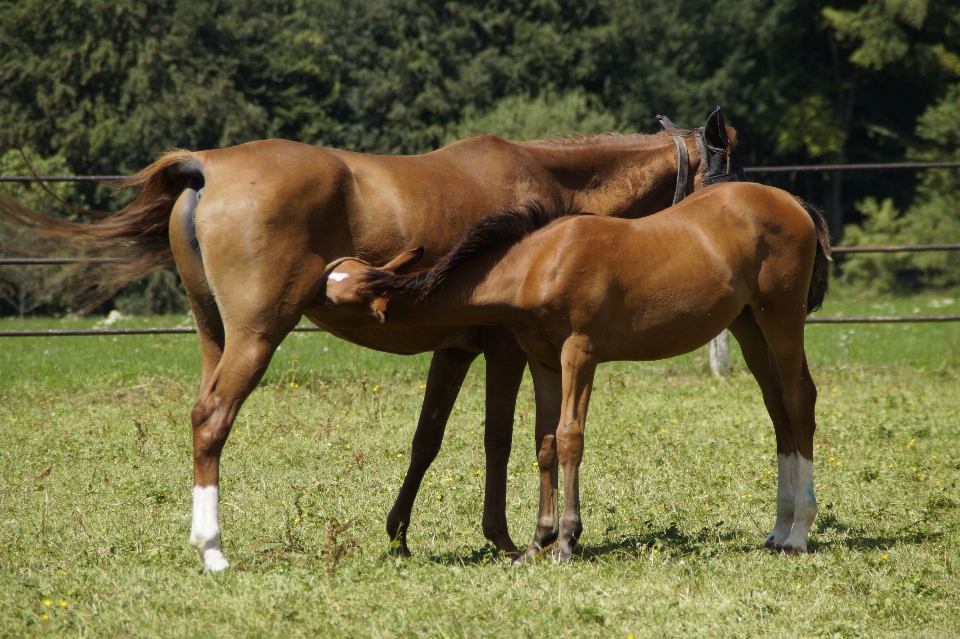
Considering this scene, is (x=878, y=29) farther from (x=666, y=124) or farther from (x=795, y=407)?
(x=795, y=407)

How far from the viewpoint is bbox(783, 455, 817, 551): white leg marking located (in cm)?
473

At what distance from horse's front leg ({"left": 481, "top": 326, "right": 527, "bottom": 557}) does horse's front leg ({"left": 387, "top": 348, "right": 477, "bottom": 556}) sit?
0.19 meters

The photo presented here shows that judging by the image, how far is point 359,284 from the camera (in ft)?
13.2

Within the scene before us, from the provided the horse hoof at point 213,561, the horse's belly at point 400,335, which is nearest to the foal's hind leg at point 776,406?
the horse's belly at point 400,335

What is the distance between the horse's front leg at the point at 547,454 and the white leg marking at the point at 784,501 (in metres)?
1.15

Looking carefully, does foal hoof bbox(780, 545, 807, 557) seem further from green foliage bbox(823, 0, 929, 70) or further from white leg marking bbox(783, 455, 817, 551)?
green foliage bbox(823, 0, 929, 70)

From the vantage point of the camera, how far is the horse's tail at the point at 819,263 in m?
5.21

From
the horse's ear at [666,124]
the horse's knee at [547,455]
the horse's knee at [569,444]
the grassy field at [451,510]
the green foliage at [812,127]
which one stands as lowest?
the green foliage at [812,127]

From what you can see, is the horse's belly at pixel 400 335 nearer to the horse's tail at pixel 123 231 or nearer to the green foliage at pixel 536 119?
the horse's tail at pixel 123 231

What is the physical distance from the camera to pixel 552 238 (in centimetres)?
442

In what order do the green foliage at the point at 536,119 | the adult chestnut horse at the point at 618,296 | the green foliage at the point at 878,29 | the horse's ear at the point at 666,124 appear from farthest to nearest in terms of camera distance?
the green foliage at the point at 536,119, the green foliage at the point at 878,29, the horse's ear at the point at 666,124, the adult chestnut horse at the point at 618,296

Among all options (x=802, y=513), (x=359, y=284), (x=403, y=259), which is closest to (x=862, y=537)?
(x=802, y=513)

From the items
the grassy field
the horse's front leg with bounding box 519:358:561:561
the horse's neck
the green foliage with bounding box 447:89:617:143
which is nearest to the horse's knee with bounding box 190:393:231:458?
the grassy field

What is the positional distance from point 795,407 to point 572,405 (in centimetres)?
131
